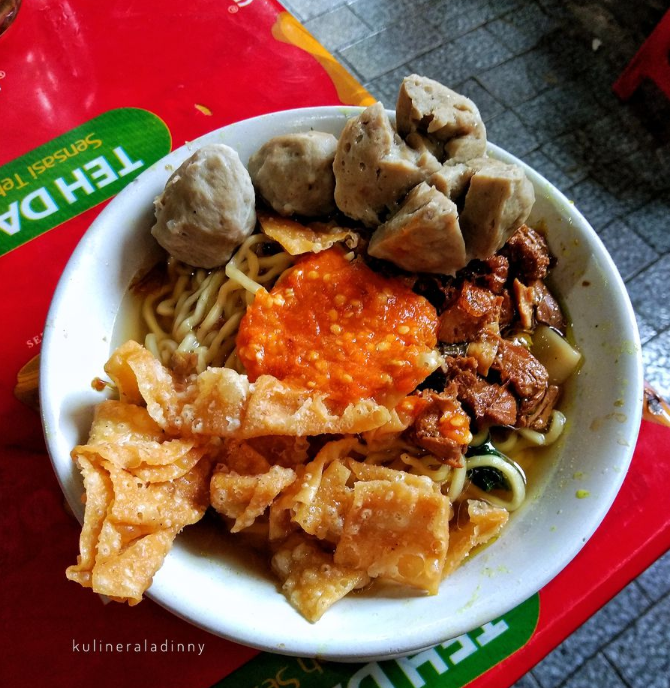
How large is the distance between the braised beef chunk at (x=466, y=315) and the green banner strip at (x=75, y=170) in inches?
55.7

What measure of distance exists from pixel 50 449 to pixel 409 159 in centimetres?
124

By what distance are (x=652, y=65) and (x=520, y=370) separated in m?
2.57

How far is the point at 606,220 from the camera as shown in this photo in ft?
10.8

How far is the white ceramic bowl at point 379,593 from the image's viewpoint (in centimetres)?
148

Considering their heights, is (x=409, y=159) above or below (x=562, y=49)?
above

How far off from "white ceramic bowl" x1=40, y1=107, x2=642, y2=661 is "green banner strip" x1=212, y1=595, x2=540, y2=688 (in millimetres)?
359

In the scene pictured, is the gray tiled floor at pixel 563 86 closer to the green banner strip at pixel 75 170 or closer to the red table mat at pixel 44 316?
the red table mat at pixel 44 316

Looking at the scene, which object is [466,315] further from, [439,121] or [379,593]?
[379,593]

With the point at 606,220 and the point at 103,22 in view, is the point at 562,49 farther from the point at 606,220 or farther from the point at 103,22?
the point at 103,22

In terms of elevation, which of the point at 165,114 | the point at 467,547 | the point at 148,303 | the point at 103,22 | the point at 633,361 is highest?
the point at 103,22

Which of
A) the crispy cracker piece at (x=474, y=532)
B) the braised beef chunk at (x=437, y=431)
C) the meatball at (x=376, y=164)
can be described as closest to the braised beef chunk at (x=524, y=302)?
the braised beef chunk at (x=437, y=431)

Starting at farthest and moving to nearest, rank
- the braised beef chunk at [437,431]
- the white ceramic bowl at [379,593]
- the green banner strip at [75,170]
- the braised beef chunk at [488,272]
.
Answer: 1. the green banner strip at [75,170]
2. the braised beef chunk at [488,272]
3. the braised beef chunk at [437,431]
4. the white ceramic bowl at [379,593]

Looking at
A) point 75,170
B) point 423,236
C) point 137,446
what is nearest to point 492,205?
point 423,236

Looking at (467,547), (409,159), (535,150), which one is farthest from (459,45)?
(467,547)
